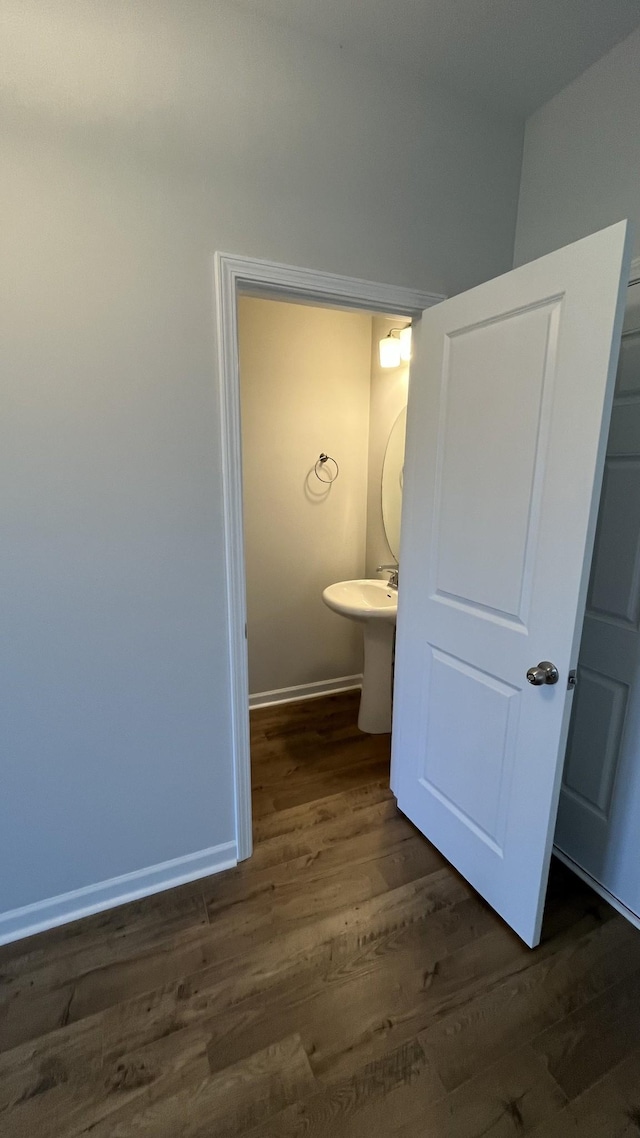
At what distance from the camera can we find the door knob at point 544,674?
121cm

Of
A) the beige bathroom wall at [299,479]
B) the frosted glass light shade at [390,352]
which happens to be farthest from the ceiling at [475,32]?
the beige bathroom wall at [299,479]

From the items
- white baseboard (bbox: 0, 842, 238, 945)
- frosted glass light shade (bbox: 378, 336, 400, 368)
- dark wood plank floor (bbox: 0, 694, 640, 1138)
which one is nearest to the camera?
dark wood plank floor (bbox: 0, 694, 640, 1138)

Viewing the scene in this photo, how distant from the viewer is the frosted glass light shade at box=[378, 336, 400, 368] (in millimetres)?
2422

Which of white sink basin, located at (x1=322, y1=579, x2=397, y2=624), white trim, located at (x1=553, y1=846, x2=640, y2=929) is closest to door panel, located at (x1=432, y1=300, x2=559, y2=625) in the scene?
white sink basin, located at (x1=322, y1=579, x2=397, y2=624)

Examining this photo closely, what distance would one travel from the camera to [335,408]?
8.83 ft

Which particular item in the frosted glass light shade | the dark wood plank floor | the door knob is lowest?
the dark wood plank floor

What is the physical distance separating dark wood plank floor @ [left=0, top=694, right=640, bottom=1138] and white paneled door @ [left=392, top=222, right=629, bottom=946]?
203 millimetres

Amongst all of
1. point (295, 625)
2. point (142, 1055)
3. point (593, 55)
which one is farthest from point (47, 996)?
point (593, 55)

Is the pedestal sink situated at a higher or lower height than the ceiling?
lower

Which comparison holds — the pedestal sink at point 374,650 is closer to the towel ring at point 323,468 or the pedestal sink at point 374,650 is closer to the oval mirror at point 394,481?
the oval mirror at point 394,481

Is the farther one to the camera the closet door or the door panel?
the closet door

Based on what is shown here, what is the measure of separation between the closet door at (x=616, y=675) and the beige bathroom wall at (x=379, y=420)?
125 cm

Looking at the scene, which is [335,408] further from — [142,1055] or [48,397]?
[142,1055]

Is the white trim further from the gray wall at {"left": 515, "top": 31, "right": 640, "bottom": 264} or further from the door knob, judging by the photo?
the gray wall at {"left": 515, "top": 31, "right": 640, "bottom": 264}
